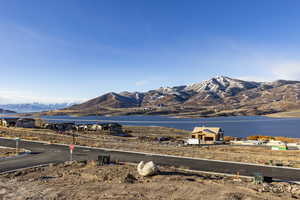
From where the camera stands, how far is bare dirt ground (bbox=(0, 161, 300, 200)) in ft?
45.8

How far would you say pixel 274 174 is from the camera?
21734 millimetres

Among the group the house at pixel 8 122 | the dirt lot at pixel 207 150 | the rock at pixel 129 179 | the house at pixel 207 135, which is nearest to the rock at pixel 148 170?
the rock at pixel 129 179

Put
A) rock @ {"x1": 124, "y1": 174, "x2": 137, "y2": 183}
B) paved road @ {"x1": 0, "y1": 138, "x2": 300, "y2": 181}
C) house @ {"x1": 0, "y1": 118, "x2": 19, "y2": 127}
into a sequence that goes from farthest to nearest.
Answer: house @ {"x1": 0, "y1": 118, "x2": 19, "y2": 127}
paved road @ {"x1": 0, "y1": 138, "x2": 300, "y2": 181}
rock @ {"x1": 124, "y1": 174, "x2": 137, "y2": 183}

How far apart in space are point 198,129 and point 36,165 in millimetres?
51687

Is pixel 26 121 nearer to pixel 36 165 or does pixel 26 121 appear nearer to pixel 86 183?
pixel 36 165

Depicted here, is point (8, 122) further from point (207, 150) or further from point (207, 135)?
point (207, 150)

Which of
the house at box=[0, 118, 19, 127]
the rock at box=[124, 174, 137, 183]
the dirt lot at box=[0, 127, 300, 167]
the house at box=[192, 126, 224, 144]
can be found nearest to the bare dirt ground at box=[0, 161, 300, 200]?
the rock at box=[124, 174, 137, 183]

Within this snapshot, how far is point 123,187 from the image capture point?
15469 mm

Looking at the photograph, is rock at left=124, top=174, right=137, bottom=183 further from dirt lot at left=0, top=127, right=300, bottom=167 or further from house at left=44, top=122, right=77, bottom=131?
house at left=44, top=122, right=77, bottom=131

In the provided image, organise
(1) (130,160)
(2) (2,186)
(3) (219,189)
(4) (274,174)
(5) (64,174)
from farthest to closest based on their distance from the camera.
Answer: (1) (130,160)
(4) (274,174)
(5) (64,174)
(2) (2,186)
(3) (219,189)

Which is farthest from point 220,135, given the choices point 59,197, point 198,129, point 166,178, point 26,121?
point 26,121

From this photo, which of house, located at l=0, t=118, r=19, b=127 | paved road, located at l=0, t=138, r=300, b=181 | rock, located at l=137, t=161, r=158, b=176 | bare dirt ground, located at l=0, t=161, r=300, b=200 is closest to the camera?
bare dirt ground, located at l=0, t=161, r=300, b=200

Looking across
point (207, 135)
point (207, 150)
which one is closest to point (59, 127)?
point (207, 135)

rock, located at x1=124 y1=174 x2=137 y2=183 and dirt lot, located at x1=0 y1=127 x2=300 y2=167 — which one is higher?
rock, located at x1=124 y1=174 x2=137 y2=183
